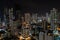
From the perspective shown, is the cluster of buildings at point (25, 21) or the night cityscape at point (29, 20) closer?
the night cityscape at point (29, 20)

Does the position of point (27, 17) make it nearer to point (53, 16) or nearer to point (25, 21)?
point (25, 21)

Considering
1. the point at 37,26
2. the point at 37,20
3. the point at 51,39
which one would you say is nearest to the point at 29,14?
the point at 37,20

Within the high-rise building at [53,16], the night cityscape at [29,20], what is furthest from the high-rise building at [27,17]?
the high-rise building at [53,16]

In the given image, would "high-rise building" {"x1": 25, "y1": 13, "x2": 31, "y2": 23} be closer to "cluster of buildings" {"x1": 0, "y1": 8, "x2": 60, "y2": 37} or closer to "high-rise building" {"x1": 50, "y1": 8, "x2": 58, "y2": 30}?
"cluster of buildings" {"x1": 0, "y1": 8, "x2": 60, "y2": 37}

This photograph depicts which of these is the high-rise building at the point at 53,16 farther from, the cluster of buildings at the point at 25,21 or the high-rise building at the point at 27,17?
the high-rise building at the point at 27,17

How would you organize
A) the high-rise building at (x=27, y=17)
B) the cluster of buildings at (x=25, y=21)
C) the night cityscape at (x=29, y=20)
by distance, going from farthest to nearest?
the high-rise building at (x=27, y=17) < the cluster of buildings at (x=25, y=21) < the night cityscape at (x=29, y=20)

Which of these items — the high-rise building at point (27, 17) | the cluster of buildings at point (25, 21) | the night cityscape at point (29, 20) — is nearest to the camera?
the night cityscape at point (29, 20)

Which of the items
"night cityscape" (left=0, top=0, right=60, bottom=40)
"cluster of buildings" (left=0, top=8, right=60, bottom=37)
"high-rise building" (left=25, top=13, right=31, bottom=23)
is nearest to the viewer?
"night cityscape" (left=0, top=0, right=60, bottom=40)

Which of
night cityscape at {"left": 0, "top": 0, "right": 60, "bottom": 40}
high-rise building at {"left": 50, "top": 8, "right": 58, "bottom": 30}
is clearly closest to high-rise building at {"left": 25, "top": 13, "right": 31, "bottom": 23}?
night cityscape at {"left": 0, "top": 0, "right": 60, "bottom": 40}

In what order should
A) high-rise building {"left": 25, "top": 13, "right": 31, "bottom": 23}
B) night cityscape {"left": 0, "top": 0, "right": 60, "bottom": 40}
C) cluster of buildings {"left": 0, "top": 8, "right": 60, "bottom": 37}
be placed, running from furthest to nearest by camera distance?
high-rise building {"left": 25, "top": 13, "right": 31, "bottom": 23} < cluster of buildings {"left": 0, "top": 8, "right": 60, "bottom": 37} < night cityscape {"left": 0, "top": 0, "right": 60, "bottom": 40}
